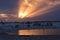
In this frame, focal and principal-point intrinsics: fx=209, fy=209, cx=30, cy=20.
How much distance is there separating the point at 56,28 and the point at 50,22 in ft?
4.63

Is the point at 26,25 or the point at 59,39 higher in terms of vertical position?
the point at 26,25

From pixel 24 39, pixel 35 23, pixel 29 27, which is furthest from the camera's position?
pixel 35 23

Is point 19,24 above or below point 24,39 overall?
above

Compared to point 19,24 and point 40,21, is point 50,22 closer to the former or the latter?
point 40,21

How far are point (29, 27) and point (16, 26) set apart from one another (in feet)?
2.79

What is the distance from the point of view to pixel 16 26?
1334 cm

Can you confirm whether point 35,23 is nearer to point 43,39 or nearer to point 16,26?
point 16,26

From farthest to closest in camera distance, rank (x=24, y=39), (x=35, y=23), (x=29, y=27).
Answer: (x=35, y=23)
(x=29, y=27)
(x=24, y=39)

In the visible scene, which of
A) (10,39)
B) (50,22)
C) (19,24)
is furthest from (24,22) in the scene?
(10,39)

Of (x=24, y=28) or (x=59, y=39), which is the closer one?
(x=59, y=39)

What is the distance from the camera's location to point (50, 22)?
48.5 feet

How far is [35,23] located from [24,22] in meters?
0.79

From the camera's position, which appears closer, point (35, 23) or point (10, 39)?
point (10, 39)

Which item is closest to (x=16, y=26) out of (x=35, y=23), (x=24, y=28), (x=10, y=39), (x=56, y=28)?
(x=24, y=28)
